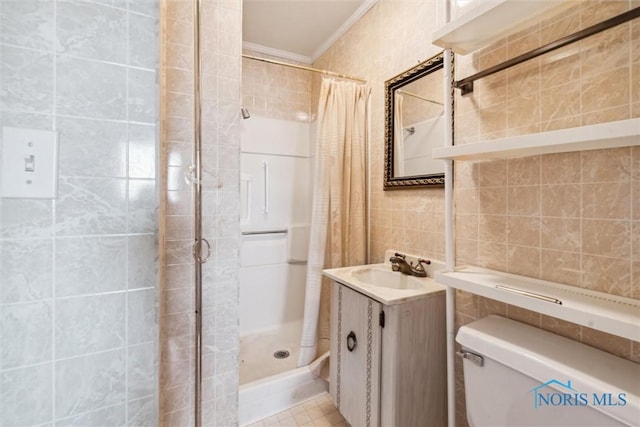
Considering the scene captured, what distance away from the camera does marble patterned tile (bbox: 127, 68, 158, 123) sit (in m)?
0.50

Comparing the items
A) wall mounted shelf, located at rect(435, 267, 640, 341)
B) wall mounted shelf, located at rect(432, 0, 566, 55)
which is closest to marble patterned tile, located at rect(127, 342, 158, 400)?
wall mounted shelf, located at rect(435, 267, 640, 341)

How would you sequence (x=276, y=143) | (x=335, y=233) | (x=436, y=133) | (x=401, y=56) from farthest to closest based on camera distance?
(x=276, y=143), (x=335, y=233), (x=401, y=56), (x=436, y=133)

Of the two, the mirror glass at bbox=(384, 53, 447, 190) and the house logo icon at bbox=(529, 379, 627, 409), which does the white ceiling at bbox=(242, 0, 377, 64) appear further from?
the house logo icon at bbox=(529, 379, 627, 409)

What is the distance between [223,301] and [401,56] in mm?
1631

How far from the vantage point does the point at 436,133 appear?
1400mm

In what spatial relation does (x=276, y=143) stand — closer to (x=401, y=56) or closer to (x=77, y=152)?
(x=401, y=56)

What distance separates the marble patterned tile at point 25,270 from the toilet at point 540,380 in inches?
42.2

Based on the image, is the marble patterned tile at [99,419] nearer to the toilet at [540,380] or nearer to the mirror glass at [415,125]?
the toilet at [540,380]

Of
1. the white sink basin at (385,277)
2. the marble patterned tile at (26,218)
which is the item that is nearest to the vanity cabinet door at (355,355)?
the white sink basin at (385,277)

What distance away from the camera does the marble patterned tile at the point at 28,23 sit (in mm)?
419

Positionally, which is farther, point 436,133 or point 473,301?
point 436,133

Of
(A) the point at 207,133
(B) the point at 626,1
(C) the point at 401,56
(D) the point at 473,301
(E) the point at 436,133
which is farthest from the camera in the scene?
(C) the point at 401,56

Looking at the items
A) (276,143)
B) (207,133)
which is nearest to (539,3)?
(207,133)

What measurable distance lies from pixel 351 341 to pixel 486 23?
1.35 metres
